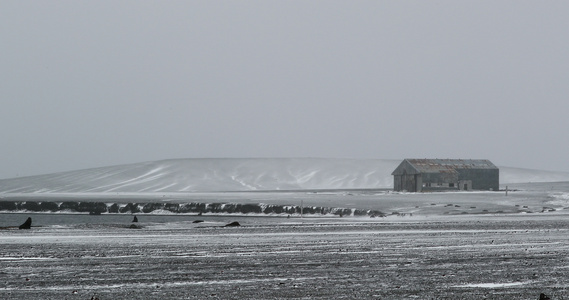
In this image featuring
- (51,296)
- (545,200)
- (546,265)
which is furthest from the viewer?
(545,200)

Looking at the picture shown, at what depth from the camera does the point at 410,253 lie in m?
32.2

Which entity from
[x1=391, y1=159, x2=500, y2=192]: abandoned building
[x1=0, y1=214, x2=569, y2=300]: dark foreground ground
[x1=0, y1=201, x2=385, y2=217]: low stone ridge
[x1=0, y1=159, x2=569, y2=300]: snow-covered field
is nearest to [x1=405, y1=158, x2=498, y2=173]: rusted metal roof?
[x1=391, y1=159, x2=500, y2=192]: abandoned building

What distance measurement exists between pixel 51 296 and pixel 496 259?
45.2 feet

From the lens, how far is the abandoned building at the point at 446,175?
438 ft

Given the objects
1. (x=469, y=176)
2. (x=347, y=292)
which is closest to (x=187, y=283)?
(x=347, y=292)

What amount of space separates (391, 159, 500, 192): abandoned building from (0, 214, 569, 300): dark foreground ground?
90.7 meters

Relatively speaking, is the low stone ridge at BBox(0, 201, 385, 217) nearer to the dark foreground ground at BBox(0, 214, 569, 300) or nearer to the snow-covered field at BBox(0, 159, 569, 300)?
the snow-covered field at BBox(0, 159, 569, 300)

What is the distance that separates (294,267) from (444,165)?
365 feet

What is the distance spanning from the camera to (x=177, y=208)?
120 m

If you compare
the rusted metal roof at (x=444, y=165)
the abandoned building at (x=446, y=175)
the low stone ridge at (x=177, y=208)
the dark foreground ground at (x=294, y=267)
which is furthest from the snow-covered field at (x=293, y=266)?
the rusted metal roof at (x=444, y=165)

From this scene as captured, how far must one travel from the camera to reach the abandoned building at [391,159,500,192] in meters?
134

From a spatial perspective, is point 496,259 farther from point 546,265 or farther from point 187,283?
point 187,283

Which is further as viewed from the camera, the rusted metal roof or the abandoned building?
the rusted metal roof

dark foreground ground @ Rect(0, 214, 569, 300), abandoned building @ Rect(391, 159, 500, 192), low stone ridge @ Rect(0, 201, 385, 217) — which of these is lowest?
dark foreground ground @ Rect(0, 214, 569, 300)
